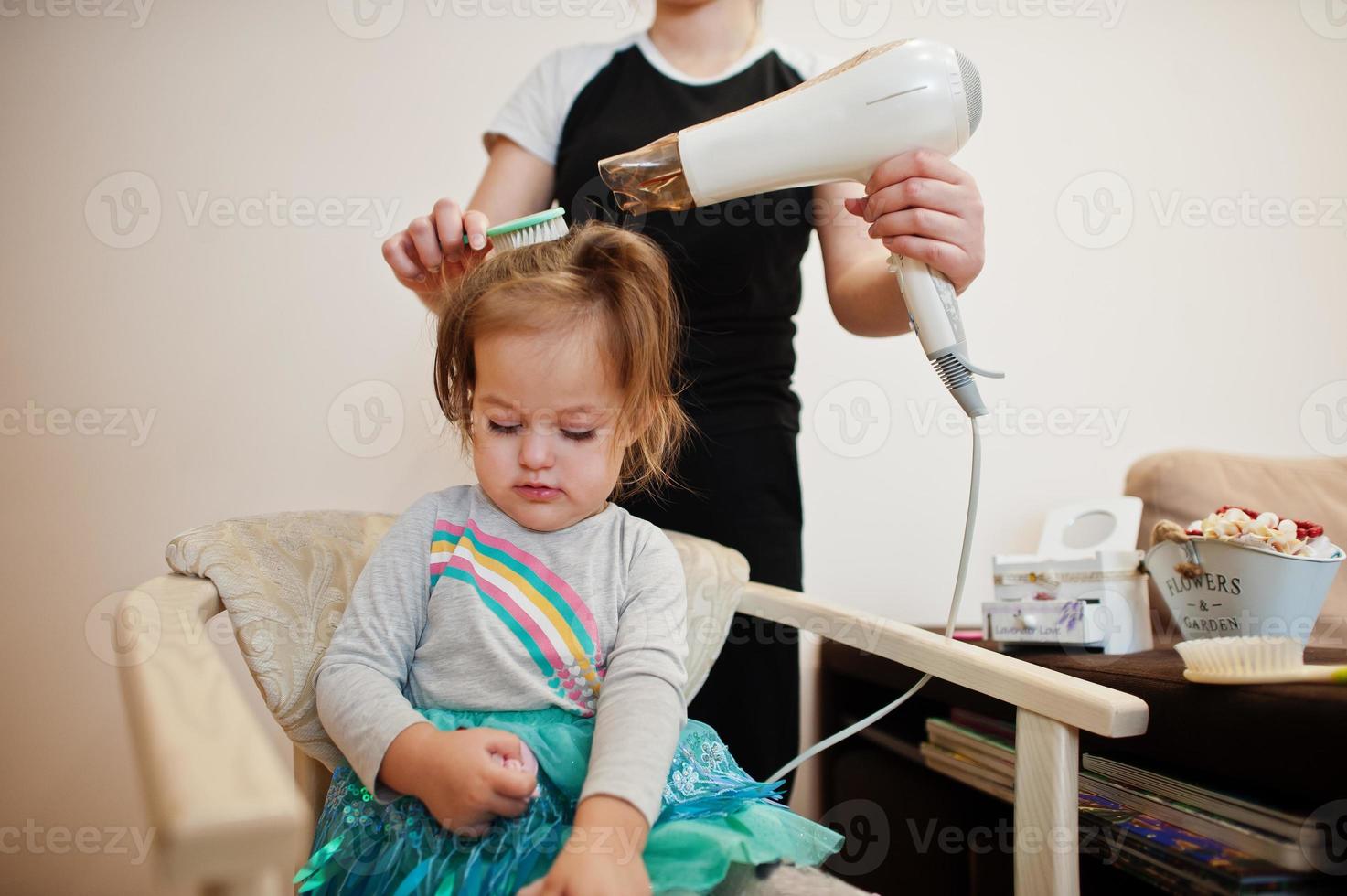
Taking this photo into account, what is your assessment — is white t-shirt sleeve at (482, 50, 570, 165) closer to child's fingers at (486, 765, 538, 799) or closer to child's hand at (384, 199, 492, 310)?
child's hand at (384, 199, 492, 310)

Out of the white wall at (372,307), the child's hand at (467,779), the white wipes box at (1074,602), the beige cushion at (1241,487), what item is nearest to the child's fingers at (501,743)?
the child's hand at (467,779)

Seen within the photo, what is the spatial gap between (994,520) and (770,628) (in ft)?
2.59

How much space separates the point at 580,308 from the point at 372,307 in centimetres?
78

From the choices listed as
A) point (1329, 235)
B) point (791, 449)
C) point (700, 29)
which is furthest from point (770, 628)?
point (1329, 235)

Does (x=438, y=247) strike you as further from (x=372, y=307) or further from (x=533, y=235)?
(x=372, y=307)

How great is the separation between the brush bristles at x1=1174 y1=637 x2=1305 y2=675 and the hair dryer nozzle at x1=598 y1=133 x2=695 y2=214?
629 mm

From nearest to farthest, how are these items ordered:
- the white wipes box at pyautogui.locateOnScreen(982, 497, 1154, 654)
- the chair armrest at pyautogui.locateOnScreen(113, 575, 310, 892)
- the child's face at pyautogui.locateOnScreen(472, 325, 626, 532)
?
the chair armrest at pyautogui.locateOnScreen(113, 575, 310, 892) → the child's face at pyautogui.locateOnScreen(472, 325, 626, 532) → the white wipes box at pyautogui.locateOnScreen(982, 497, 1154, 654)

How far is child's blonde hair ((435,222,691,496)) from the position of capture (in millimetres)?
831

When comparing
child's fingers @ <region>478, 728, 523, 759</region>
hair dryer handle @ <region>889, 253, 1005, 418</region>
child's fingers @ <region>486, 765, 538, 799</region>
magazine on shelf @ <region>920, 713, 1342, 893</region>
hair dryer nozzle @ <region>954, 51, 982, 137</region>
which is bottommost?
magazine on shelf @ <region>920, 713, 1342, 893</region>

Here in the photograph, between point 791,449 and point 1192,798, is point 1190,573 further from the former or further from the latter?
point 791,449

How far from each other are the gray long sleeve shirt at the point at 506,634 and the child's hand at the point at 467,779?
1.4 inches

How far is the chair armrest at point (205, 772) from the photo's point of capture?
38cm

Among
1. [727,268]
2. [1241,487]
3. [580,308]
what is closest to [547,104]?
[727,268]

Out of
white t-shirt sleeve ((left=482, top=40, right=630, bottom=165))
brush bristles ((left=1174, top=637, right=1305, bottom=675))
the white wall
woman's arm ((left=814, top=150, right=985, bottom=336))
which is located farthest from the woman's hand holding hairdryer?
the white wall
